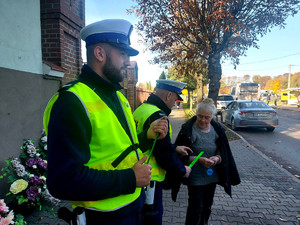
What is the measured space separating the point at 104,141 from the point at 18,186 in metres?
2.25

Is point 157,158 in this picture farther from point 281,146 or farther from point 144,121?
point 281,146

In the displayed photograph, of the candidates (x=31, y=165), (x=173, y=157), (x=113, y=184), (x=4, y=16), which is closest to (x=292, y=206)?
(x=173, y=157)

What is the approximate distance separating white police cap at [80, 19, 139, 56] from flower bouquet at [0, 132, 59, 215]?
2309 mm

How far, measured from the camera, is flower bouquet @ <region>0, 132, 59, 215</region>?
276 centimetres

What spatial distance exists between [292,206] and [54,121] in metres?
4.14

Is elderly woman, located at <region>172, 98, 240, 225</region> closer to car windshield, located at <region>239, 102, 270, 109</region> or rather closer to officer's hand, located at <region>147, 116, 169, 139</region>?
officer's hand, located at <region>147, 116, 169, 139</region>

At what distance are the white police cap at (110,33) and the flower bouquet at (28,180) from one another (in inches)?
90.9

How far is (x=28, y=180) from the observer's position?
2898 mm

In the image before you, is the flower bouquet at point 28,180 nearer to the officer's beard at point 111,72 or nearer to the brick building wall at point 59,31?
the brick building wall at point 59,31

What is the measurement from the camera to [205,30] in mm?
7980

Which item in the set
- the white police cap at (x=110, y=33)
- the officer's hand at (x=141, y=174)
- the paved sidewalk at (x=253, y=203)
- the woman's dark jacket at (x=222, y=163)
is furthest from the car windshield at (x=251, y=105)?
the officer's hand at (x=141, y=174)

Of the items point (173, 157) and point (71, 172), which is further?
point (173, 157)

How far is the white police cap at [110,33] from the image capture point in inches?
51.1

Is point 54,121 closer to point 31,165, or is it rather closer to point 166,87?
point 166,87
